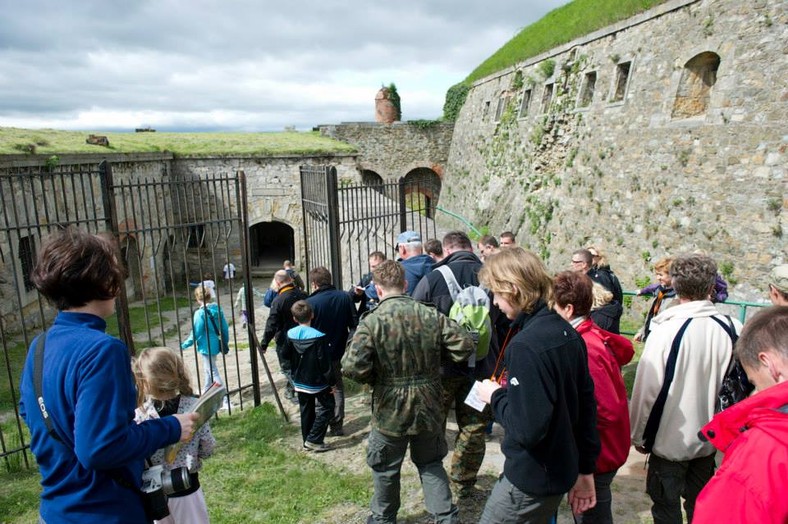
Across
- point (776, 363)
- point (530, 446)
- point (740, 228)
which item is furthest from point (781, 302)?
point (740, 228)

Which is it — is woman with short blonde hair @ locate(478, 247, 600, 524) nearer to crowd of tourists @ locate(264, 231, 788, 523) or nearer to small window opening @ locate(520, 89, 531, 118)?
crowd of tourists @ locate(264, 231, 788, 523)

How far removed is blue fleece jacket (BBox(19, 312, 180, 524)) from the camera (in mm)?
1688

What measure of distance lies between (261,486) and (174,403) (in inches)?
65.1

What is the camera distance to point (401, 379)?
297 centimetres

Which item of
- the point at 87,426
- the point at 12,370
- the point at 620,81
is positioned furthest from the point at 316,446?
the point at 620,81

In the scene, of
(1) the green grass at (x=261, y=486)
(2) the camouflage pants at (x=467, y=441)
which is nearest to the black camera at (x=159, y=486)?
(1) the green grass at (x=261, y=486)

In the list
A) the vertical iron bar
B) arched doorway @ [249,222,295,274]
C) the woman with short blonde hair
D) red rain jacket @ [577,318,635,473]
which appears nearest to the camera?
the woman with short blonde hair

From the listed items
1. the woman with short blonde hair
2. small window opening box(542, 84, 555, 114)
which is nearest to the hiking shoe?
the woman with short blonde hair

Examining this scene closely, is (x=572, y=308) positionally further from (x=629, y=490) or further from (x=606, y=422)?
(x=629, y=490)

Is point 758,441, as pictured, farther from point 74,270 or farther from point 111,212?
point 111,212

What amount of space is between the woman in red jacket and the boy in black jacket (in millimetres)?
2326

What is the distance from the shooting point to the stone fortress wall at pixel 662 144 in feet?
23.2

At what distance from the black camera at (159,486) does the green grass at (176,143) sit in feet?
32.1

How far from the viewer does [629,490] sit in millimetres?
3689
